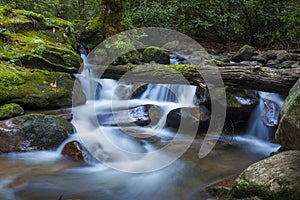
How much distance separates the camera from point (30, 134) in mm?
4246

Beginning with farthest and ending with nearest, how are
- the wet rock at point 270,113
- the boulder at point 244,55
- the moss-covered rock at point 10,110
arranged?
the boulder at point 244,55 < the wet rock at point 270,113 < the moss-covered rock at point 10,110

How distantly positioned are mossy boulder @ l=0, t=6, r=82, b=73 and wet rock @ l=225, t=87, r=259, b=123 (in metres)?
3.94

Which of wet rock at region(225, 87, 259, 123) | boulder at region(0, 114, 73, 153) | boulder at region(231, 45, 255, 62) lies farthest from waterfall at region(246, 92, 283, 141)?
boulder at region(0, 114, 73, 153)

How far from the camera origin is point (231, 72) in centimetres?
491

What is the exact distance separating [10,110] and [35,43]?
2.74 meters

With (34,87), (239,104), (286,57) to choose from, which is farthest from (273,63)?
(34,87)

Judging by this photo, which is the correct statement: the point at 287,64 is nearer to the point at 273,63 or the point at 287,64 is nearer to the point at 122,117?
the point at 273,63

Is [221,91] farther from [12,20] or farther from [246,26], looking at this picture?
[246,26]

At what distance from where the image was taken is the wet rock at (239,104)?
548 cm

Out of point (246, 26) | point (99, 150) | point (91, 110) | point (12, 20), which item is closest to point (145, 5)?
point (246, 26)

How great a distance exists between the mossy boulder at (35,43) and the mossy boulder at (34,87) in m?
0.41

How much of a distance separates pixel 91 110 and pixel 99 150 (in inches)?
62.8

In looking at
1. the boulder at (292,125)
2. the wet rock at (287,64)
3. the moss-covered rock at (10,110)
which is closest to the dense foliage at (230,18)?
the wet rock at (287,64)

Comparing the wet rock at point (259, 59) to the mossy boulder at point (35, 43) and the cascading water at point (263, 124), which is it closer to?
the cascading water at point (263, 124)
